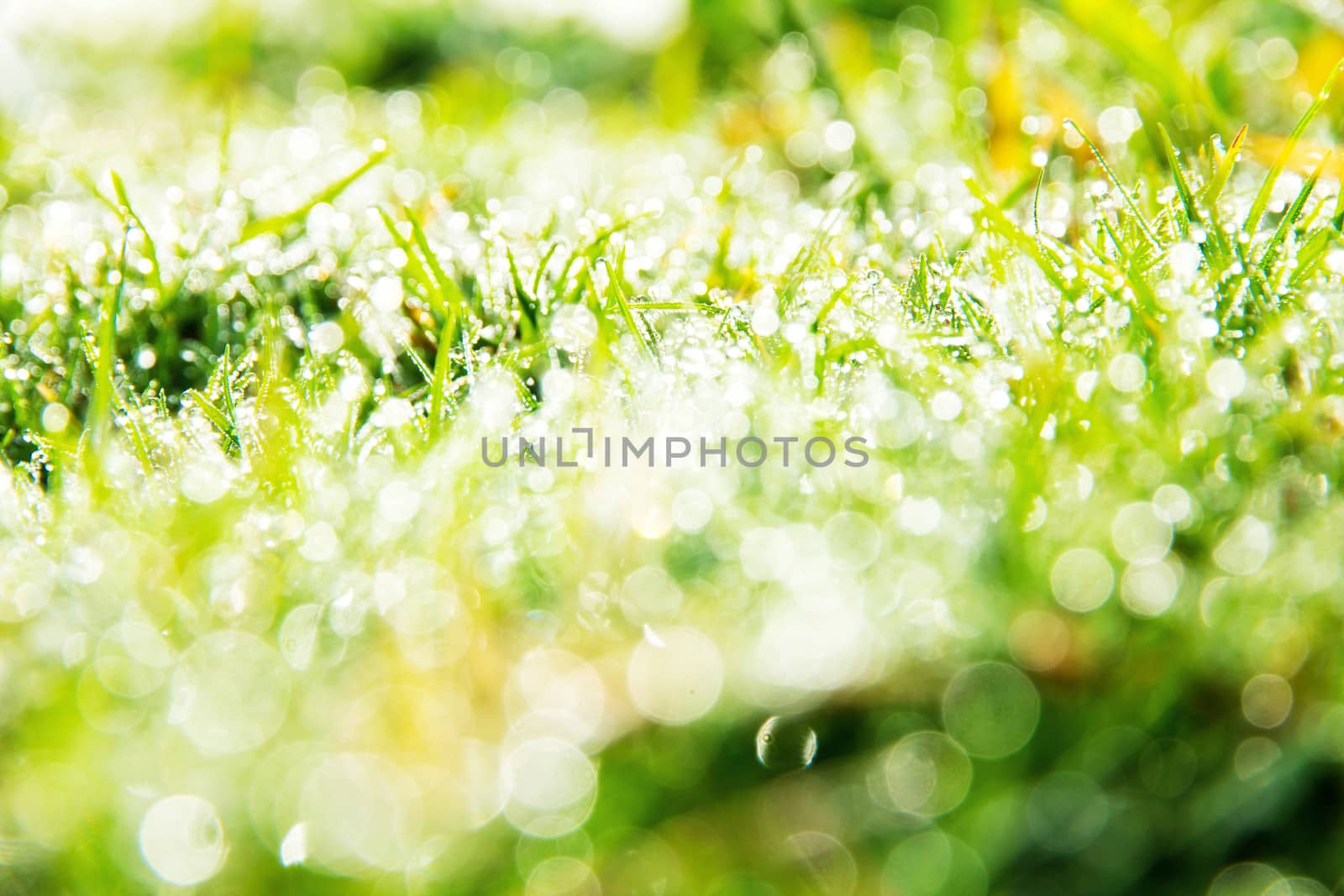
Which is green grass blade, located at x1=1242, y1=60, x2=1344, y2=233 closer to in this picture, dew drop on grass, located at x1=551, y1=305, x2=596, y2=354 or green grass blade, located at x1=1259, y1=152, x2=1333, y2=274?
green grass blade, located at x1=1259, y1=152, x2=1333, y2=274

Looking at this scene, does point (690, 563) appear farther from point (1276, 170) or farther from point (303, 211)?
point (303, 211)

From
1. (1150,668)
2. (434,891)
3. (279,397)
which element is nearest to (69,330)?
(279,397)

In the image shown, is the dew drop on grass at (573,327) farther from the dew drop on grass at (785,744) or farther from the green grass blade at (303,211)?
the dew drop on grass at (785,744)

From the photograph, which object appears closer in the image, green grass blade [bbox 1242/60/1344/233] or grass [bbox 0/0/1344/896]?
grass [bbox 0/0/1344/896]

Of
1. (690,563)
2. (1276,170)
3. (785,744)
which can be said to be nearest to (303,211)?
(690,563)

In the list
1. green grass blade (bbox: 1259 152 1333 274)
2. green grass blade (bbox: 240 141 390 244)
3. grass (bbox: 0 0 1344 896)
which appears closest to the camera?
grass (bbox: 0 0 1344 896)

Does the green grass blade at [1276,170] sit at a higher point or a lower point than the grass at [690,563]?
higher

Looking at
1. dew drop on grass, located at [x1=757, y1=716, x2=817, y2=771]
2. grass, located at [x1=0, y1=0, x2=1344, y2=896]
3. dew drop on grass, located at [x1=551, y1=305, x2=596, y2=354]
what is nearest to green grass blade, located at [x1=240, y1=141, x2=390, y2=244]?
grass, located at [x1=0, y1=0, x2=1344, y2=896]

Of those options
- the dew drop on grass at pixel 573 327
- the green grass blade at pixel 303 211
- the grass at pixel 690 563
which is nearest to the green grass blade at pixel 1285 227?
the grass at pixel 690 563

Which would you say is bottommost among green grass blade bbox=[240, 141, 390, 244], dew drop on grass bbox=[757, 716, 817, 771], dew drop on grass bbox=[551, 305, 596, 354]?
dew drop on grass bbox=[757, 716, 817, 771]
